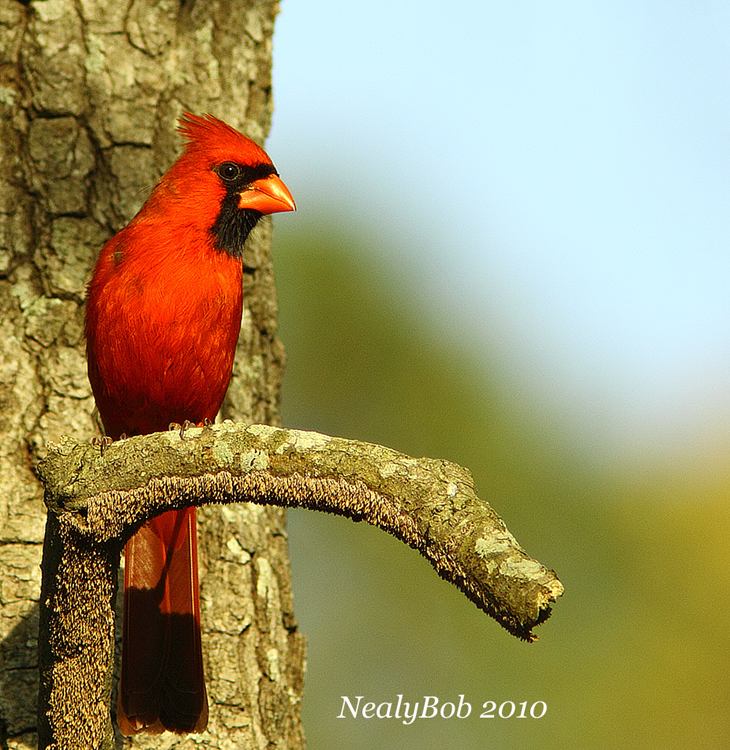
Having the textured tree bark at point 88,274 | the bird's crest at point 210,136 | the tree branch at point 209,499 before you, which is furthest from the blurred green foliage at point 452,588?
the tree branch at point 209,499

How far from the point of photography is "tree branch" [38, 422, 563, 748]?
1.71 metres

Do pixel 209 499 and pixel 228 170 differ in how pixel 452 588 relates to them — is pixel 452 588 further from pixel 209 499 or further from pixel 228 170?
pixel 209 499

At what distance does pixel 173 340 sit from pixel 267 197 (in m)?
0.64

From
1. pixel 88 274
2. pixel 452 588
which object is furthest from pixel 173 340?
pixel 452 588

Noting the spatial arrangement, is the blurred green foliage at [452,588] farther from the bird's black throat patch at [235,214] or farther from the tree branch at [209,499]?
the tree branch at [209,499]

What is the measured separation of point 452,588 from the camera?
553cm

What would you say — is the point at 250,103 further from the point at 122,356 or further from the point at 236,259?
the point at 122,356

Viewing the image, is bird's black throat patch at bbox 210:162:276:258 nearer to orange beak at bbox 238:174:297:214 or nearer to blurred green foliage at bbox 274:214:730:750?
orange beak at bbox 238:174:297:214

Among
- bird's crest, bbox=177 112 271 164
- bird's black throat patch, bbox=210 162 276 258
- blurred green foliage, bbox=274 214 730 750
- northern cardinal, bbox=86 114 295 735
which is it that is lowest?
blurred green foliage, bbox=274 214 730 750

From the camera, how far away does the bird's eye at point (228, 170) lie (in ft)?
10.7

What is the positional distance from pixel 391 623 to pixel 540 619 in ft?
13.9

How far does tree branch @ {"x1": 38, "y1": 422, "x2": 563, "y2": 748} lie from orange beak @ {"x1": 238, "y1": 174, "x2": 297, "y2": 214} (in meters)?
1.50

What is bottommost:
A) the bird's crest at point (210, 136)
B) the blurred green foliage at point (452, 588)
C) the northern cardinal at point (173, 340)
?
the blurred green foliage at point (452, 588)

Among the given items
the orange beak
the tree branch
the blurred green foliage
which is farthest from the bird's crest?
the blurred green foliage
